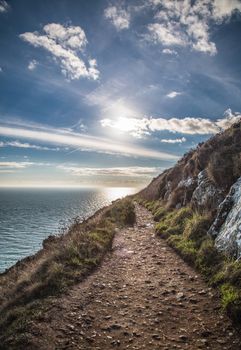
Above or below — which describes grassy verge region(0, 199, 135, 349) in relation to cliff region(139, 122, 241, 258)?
below

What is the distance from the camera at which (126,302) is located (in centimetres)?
885

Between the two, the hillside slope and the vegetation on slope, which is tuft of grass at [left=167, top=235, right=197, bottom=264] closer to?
the hillside slope

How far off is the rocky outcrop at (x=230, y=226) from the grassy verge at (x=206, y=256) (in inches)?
12.5

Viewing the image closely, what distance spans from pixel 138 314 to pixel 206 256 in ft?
13.8

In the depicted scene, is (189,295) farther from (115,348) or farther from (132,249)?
(132,249)

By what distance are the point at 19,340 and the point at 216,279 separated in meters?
6.19

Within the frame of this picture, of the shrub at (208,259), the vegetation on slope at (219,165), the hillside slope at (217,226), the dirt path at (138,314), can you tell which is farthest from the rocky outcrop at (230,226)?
the vegetation on slope at (219,165)

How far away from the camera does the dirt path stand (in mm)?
6637

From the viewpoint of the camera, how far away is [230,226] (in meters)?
11.0

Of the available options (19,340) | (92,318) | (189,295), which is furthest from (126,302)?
(19,340)

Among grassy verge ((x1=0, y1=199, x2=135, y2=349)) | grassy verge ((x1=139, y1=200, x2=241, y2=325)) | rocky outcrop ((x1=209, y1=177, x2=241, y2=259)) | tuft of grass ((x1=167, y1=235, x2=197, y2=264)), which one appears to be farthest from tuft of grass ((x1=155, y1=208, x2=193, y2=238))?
rocky outcrop ((x1=209, y1=177, x2=241, y2=259))

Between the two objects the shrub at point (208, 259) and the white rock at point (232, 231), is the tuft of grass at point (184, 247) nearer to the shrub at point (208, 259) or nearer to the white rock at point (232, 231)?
the shrub at point (208, 259)

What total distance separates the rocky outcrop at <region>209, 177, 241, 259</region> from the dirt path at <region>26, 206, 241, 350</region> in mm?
1574

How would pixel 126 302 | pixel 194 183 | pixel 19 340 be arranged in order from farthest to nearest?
pixel 194 183
pixel 126 302
pixel 19 340
